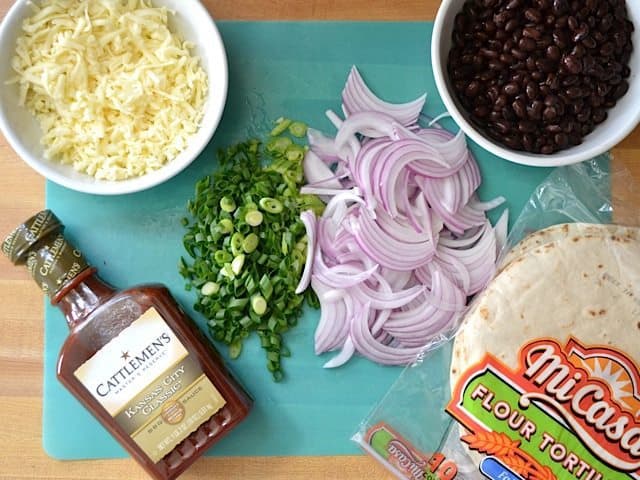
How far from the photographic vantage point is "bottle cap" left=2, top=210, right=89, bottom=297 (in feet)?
4.78

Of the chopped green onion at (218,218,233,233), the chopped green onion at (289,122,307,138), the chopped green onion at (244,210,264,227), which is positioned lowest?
the chopped green onion at (218,218,233,233)

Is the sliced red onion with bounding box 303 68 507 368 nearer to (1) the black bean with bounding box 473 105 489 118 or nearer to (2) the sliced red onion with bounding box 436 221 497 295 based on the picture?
(2) the sliced red onion with bounding box 436 221 497 295

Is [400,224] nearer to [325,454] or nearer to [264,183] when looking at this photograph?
[264,183]

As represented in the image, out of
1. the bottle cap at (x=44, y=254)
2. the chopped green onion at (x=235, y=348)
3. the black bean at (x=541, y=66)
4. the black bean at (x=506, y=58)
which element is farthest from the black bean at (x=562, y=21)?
the bottle cap at (x=44, y=254)

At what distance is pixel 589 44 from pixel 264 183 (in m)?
0.70

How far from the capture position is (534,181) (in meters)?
1.63

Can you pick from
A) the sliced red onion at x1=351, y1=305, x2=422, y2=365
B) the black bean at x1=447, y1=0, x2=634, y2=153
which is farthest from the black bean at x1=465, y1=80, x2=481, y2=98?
the sliced red onion at x1=351, y1=305, x2=422, y2=365

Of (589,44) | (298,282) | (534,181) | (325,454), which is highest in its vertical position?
(589,44)

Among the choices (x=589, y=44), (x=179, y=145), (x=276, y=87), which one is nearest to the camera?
(x=589, y=44)

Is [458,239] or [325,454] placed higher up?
[458,239]

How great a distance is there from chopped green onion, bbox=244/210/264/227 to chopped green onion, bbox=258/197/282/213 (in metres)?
0.02

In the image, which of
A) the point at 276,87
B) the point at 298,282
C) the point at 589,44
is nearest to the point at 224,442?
the point at 298,282

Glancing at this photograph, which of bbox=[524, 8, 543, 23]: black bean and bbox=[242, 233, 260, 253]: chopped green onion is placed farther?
bbox=[242, 233, 260, 253]: chopped green onion

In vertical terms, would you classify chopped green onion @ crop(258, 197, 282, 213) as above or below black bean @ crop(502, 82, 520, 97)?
below
